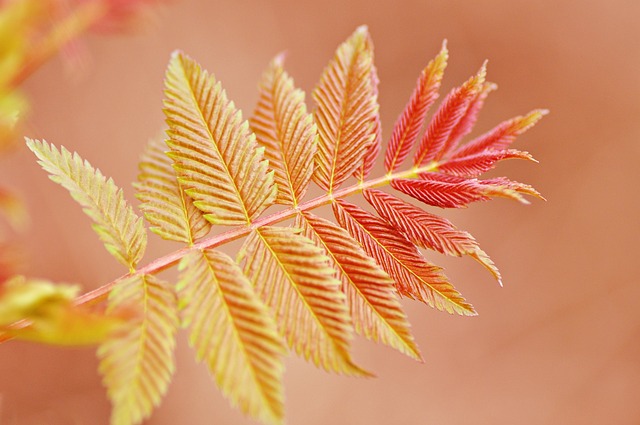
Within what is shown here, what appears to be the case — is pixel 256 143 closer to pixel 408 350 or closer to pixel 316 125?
pixel 316 125

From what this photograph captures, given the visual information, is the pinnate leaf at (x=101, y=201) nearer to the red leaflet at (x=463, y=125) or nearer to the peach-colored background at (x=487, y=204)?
the red leaflet at (x=463, y=125)

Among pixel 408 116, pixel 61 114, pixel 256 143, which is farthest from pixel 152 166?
pixel 61 114

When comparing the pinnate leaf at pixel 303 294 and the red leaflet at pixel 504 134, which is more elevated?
the red leaflet at pixel 504 134

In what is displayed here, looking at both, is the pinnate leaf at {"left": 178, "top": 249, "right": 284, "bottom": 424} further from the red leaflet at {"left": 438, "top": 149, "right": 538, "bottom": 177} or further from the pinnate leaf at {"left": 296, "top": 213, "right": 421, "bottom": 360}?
the red leaflet at {"left": 438, "top": 149, "right": 538, "bottom": 177}

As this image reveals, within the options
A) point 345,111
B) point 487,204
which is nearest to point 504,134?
point 345,111

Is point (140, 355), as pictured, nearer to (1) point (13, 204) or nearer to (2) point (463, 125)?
(1) point (13, 204)

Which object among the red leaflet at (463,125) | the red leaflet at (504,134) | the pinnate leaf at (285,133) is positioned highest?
the pinnate leaf at (285,133)

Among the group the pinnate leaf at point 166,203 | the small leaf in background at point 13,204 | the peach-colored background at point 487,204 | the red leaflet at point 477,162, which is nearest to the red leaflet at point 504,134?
the red leaflet at point 477,162
